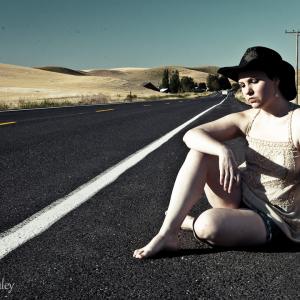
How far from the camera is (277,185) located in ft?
11.3

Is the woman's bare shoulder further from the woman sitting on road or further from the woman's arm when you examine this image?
the woman's arm

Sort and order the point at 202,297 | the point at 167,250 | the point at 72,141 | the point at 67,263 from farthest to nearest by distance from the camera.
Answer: the point at 72,141 < the point at 167,250 < the point at 67,263 < the point at 202,297

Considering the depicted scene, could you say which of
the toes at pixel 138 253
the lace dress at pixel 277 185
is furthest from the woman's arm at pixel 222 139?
the toes at pixel 138 253

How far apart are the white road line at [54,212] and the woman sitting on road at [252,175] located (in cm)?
83

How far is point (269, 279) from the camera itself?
2.75 meters

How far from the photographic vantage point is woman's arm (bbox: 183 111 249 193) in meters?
3.28

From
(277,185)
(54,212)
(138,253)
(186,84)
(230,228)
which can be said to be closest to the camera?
(138,253)

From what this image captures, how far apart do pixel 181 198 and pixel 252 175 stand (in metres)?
0.63

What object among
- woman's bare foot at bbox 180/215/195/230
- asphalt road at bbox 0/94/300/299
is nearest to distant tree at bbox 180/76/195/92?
asphalt road at bbox 0/94/300/299

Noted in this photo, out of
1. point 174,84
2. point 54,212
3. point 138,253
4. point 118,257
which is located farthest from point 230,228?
point 174,84

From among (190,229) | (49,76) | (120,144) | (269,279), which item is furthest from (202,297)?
(49,76)

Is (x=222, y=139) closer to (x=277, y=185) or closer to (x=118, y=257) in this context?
(x=277, y=185)

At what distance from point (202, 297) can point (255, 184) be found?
49.1 inches

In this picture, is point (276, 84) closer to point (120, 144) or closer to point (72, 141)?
point (120, 144)
